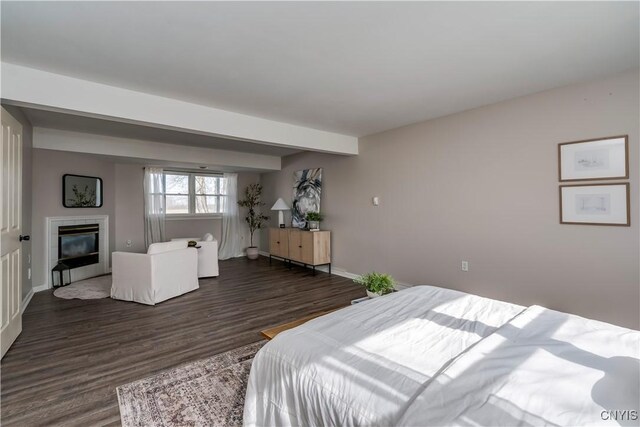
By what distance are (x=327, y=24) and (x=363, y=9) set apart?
255 millimetres

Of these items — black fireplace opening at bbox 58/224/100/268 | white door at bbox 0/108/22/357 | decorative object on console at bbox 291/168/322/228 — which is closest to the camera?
white door at bbox 0/108/22/357

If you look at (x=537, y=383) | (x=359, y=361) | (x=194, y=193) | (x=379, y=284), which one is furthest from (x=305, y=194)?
(x=537, y=383)

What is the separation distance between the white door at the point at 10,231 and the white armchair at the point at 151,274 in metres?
1.09

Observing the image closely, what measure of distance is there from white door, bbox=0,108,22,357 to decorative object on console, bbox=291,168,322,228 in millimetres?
4092

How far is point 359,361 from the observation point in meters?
1.24

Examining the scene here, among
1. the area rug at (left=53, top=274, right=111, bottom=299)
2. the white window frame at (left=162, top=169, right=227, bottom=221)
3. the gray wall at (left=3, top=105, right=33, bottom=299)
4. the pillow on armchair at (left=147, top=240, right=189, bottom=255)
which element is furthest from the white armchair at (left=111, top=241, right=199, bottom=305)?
the white window frame at (left=162, top=169, right=227, bottom=221)

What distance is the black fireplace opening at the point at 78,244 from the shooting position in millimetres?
4840

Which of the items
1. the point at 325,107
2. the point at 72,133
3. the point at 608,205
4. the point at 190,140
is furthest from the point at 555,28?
the point at 72,133

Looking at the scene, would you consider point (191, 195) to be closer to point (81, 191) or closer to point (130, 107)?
point (81, 191)

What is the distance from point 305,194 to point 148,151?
2.93 metres

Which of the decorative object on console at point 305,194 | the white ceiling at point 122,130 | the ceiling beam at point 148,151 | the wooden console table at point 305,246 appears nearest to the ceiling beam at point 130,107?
the white ceiling at point 122,130

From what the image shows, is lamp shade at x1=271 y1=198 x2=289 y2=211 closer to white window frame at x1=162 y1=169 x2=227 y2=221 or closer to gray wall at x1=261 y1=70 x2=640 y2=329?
white window frame at x1=162 y1=169 x2=227 y2=221

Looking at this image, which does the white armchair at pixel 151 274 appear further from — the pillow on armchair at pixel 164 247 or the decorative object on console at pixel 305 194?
the decorative object on console at pixel 305 194

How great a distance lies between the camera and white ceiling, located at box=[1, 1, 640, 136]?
1776 mm
